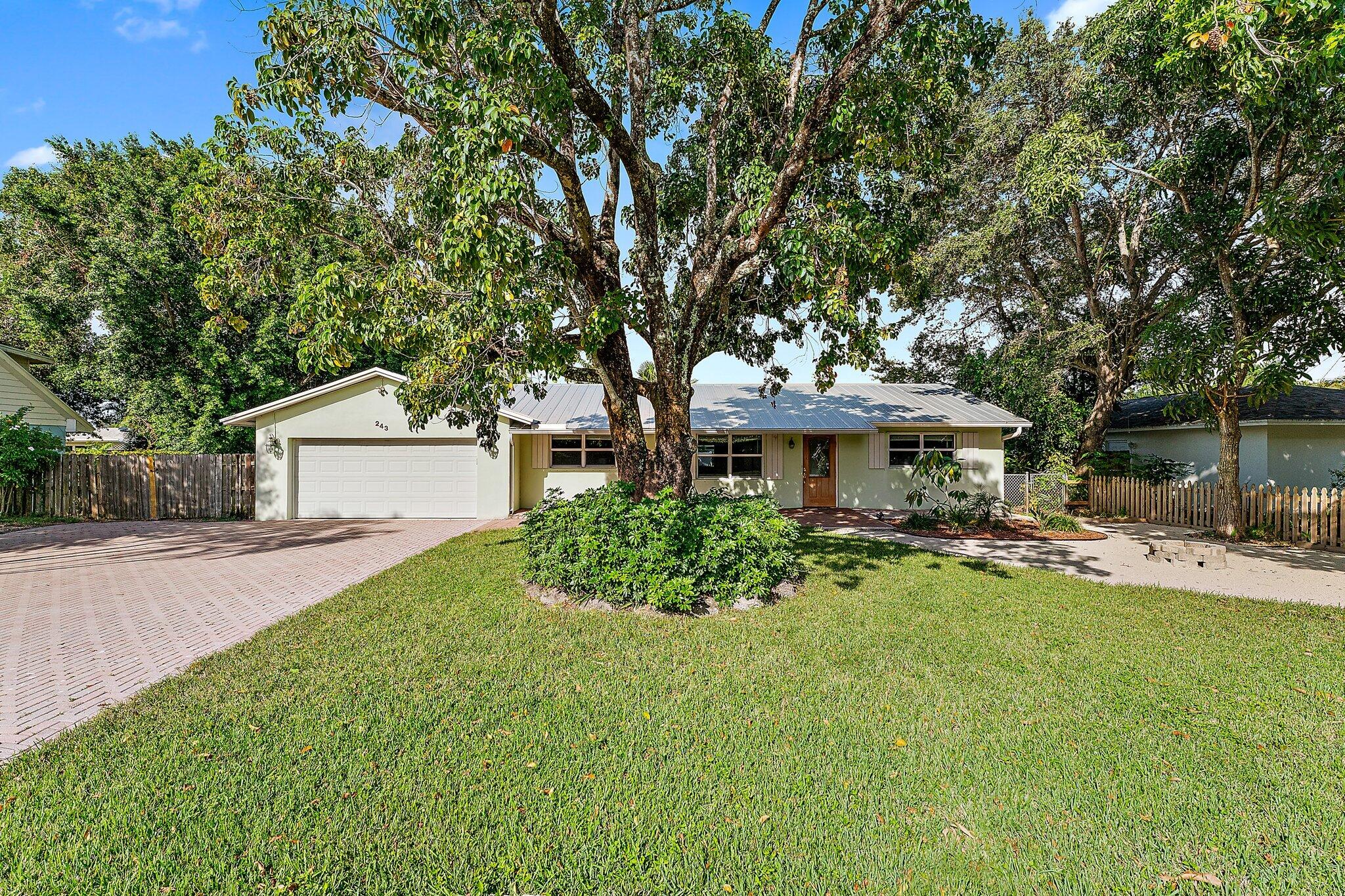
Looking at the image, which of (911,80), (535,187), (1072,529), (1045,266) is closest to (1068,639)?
(911,80)

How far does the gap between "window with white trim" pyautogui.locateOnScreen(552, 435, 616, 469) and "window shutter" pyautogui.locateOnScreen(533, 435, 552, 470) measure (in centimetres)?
11

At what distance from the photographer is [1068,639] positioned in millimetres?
5273

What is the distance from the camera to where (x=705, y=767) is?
3.11 m

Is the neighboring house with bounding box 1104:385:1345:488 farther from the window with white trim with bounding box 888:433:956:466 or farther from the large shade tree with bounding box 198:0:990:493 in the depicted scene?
the large shade tree with bounding box 198:0:990:493

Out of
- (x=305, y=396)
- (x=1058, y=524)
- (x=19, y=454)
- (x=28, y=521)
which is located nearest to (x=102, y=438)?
(x=19, y=454)

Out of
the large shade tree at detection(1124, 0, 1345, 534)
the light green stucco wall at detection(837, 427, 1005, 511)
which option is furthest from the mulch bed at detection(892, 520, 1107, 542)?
the light green stucco wall at detection(837, 427, 1005, 511)

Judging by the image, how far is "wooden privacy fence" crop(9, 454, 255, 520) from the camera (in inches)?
526

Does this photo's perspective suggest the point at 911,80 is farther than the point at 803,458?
No

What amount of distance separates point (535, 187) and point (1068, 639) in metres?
7.14

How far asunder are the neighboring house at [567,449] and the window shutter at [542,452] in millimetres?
28

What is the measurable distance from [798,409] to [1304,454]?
12.2 metres

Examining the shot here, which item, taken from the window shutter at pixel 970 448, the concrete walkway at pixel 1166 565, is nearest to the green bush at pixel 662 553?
the concrete walkway at pixel 1166 565

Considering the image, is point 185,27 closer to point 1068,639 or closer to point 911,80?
point 911,80

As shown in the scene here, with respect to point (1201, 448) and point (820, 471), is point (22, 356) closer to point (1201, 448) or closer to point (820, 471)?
point (820, 471)
